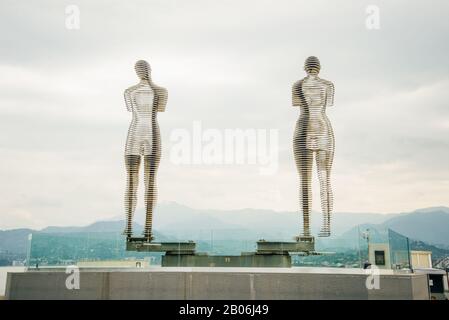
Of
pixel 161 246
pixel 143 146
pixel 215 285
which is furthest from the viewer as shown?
→ pixel 143 146

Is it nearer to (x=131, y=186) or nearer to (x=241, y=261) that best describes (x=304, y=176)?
(x=241, y=261)

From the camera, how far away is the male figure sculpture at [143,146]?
52.5 feet

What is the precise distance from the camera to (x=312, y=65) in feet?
52.0

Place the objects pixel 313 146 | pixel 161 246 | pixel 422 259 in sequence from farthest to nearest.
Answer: pixel 422 259 → pixel 313 146 → pixel 161 246

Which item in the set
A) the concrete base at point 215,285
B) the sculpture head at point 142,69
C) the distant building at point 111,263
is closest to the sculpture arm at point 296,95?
the sculpture head at point 142,69

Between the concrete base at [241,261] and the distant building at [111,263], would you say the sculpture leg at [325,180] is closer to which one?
the concrete base at [241,261]

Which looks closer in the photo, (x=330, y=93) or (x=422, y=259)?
(x=330, y=93)

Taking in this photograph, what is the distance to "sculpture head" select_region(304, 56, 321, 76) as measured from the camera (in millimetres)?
Answer: 15859

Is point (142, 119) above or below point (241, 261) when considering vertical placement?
above

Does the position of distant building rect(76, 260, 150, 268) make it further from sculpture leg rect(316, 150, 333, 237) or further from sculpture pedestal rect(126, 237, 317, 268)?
sculpture leg rect(316, 150, 333, 237)

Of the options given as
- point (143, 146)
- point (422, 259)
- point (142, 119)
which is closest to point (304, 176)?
point (143, 146)

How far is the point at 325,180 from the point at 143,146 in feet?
21.6
